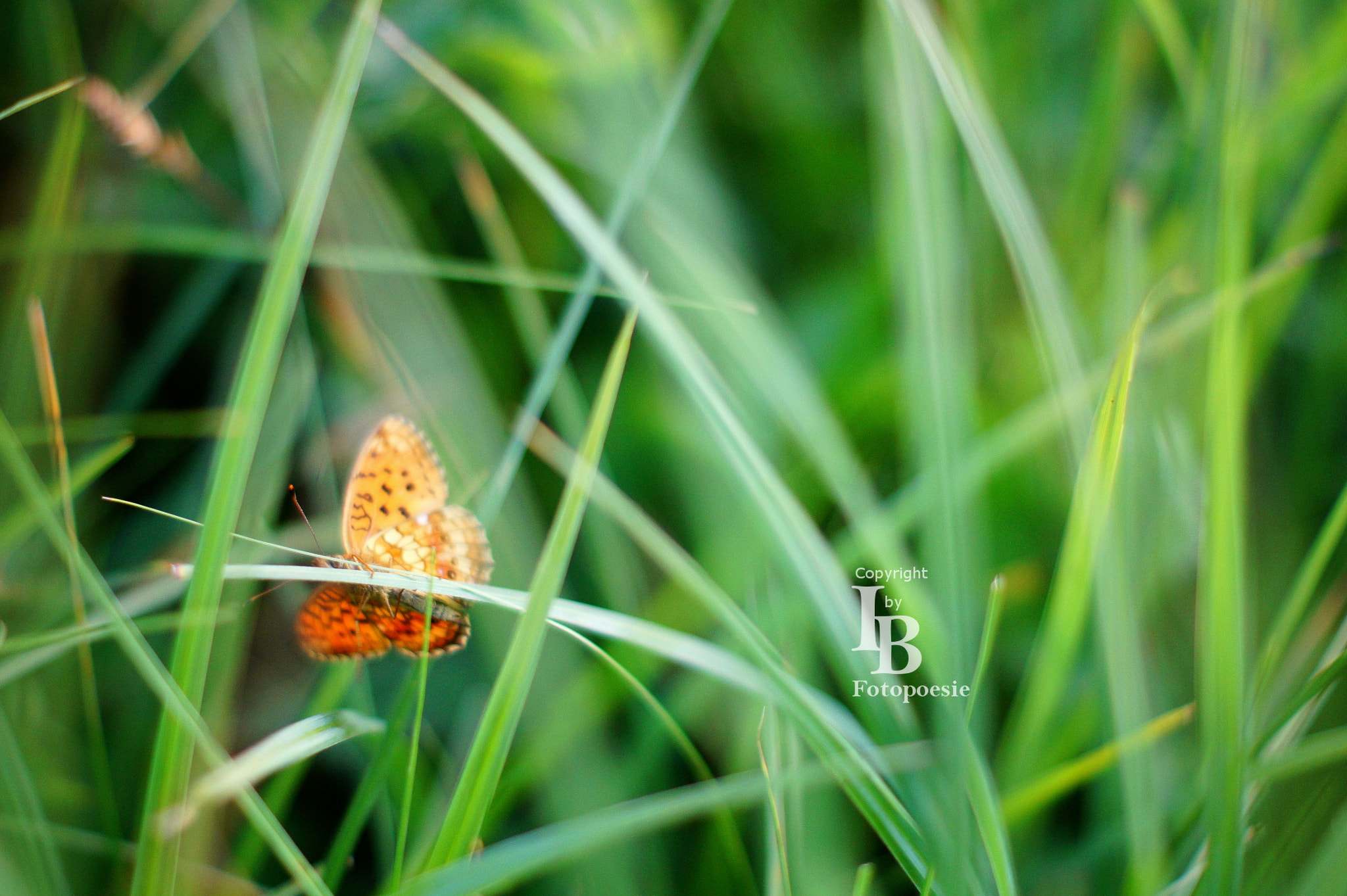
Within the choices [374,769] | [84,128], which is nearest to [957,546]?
[374,769]

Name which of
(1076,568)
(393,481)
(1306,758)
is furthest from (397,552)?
(1306,758)

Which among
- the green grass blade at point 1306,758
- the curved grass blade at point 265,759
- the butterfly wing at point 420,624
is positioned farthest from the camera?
the butterfly wing at point 420,624

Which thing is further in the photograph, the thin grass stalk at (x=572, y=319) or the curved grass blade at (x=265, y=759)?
the thin grass stalk at (x=572, y=319)

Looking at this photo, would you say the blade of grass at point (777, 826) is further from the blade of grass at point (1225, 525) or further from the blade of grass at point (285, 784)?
the blade of grass at point (285, 784)

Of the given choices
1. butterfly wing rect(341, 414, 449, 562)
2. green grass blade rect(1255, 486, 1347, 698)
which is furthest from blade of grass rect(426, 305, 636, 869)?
green grass blade rect(1255, 486, 1347, 698)

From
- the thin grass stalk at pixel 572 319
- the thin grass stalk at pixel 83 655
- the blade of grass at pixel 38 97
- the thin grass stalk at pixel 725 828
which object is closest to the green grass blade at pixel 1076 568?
the thin grass stalk at pixel 725 828
